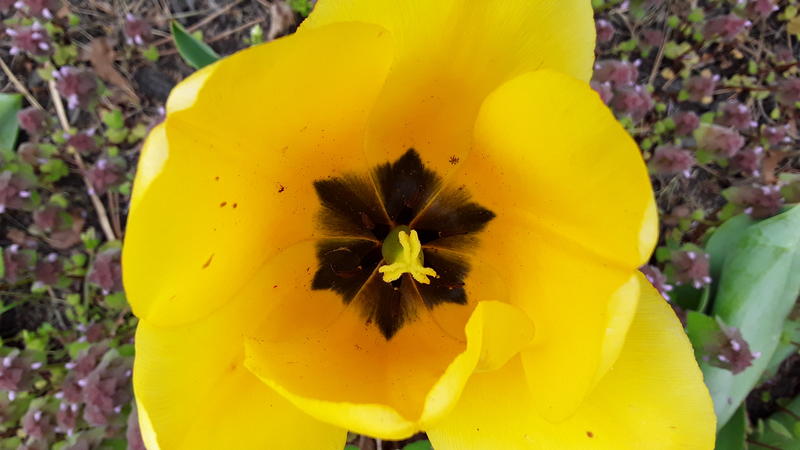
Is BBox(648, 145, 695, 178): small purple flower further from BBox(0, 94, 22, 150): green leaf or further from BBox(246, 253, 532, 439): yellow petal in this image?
BBox(0, 94, 22, 150): green leaf

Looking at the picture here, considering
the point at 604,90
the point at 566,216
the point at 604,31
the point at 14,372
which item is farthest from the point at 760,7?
the point at 14,372

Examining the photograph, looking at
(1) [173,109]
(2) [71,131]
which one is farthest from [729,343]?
(2) [71,131]

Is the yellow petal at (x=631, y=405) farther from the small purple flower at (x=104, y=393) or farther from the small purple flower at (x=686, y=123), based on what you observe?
the small purple flower at (x=686, y=123)

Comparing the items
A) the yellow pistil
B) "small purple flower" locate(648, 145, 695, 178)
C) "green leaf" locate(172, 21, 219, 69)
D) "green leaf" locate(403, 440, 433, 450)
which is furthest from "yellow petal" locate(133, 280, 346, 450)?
"small purple flower" locate(648, 145, 695, 178)

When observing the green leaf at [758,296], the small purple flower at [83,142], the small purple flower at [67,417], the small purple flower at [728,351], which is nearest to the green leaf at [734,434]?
the green leaf at [758,296]

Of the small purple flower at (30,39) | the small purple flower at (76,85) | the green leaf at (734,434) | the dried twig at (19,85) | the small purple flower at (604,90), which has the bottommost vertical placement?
the green leaf at (734,434)

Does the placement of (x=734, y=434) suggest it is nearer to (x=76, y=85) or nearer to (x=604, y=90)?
(x=604, y=90)
